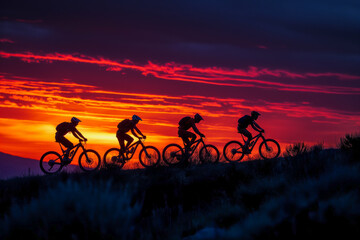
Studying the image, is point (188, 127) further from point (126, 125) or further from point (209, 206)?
point (209, 206)

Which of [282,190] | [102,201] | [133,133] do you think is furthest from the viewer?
[133,133]

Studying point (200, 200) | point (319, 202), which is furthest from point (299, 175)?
point (319, 202)

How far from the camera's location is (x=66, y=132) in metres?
19.5

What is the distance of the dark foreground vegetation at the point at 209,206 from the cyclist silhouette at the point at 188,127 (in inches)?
138

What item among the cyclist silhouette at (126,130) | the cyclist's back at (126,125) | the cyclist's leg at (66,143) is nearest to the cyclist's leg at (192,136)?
the cyclist silhouette at (126,130)

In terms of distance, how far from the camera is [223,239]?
345 inches

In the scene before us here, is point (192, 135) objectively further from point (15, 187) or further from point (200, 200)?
point (15, 187)

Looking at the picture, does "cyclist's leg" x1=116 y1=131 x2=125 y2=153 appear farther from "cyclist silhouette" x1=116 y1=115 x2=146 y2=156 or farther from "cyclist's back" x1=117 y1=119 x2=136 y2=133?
"cyclist's back" x1=117 y1=119 x2=136 y2=133

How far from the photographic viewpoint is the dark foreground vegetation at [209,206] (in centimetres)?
866

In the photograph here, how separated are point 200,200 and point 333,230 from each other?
6.21m

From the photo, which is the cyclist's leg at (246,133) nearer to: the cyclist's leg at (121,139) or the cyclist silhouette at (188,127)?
the cyclist silhouette at (188,127)

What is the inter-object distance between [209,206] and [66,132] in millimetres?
8345

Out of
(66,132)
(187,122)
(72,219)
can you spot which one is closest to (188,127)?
(187,122)

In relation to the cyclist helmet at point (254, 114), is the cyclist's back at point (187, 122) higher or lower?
lower
